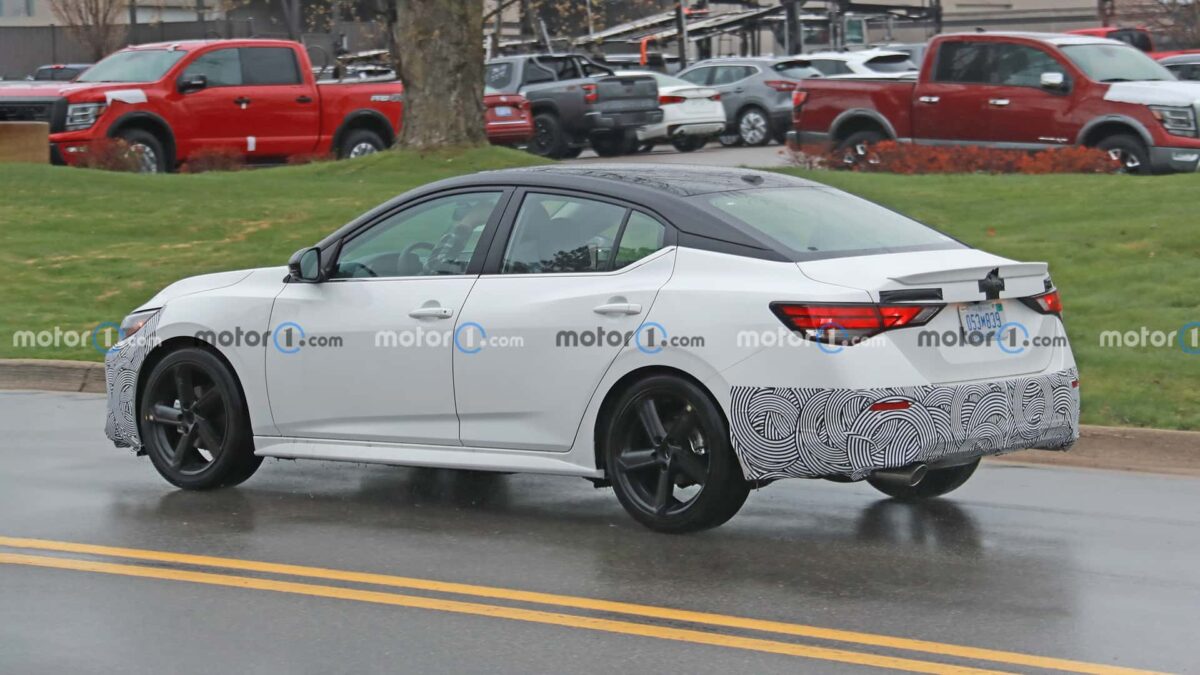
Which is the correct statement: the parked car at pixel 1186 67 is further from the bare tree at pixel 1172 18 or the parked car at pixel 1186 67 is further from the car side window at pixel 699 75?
the bare tree at pixel 1172 18

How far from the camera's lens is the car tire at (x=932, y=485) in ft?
28.7

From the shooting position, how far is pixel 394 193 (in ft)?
67.4

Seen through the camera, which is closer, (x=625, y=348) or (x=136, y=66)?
(x=625, y=348)

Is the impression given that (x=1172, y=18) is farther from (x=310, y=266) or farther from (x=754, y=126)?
(x=310, y=266)

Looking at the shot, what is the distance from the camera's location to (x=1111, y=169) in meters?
19.5

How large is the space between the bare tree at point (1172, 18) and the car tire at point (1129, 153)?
94.3ft

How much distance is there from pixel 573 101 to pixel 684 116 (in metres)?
2.52

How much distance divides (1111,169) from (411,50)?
8.73 m

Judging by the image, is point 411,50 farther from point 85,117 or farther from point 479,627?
point 479,627

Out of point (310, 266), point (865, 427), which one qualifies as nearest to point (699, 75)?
point (310, 266)

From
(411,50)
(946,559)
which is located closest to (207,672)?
(946,559)

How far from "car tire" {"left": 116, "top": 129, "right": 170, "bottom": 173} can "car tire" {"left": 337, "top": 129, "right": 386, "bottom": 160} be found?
9.01ft

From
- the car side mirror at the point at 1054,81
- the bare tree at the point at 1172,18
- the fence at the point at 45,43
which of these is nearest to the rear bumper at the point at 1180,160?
the car side mirror at the point at 1054,81

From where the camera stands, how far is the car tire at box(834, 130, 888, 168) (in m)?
22.6
